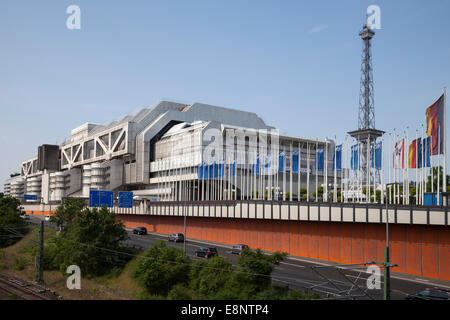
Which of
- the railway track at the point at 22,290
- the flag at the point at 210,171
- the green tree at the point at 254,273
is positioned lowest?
the railway track at the point at 22,290

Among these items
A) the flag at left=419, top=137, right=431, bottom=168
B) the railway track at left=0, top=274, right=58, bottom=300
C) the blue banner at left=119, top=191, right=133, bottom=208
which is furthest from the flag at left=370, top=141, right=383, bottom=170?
the blue banner at left=119, top=191, right=133, bottom=208

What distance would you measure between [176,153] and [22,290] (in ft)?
205

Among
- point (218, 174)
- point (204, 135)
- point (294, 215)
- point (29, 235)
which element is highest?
point (204, 135)

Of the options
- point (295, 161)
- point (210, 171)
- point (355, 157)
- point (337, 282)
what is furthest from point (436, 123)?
point (210, 171)

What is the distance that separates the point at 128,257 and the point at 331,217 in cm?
2430

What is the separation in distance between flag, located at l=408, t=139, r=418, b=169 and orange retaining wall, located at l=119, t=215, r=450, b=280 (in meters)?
7.22

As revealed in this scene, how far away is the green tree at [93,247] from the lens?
46.7 m

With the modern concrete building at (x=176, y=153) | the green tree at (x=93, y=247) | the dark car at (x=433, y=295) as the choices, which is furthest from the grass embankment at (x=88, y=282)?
the modern concrete building at (x=176, y=153)

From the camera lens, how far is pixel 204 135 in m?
94.2

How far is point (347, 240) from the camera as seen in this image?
45594 millimetres

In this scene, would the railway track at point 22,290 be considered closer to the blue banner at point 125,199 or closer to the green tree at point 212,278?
the green tree at point 212,278

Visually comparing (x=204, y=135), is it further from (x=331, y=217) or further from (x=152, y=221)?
(x=331, y=217)

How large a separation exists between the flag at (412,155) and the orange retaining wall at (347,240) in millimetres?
7218
